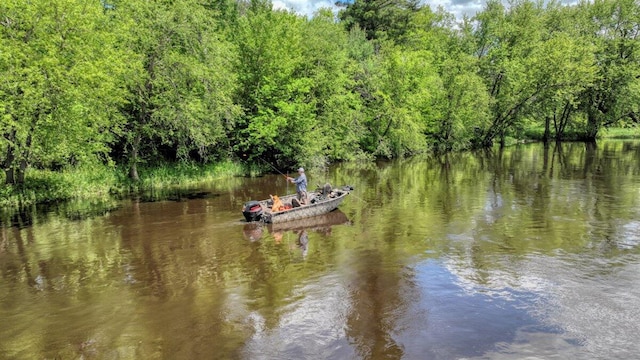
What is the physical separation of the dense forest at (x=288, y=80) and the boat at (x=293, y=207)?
966cm

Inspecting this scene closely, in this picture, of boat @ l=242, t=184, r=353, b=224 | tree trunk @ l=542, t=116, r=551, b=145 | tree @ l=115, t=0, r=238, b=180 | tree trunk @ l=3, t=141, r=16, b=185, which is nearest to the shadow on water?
tree trunk @ l=3, t=141, r=16, b=185

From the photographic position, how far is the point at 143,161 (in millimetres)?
28781

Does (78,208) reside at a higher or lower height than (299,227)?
higher

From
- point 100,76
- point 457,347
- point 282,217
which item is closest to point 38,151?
point 100,76

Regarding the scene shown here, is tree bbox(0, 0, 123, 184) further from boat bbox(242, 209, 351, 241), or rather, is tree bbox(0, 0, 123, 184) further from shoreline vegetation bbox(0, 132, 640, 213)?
boat bbox(242, 209, 351, 241)

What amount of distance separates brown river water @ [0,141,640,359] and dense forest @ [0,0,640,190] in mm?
6098

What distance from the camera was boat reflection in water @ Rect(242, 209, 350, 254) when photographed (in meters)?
15.3

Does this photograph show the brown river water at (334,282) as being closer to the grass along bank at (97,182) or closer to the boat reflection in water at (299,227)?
the boat reflection in water at (299,227)

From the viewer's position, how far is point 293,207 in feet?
57.3

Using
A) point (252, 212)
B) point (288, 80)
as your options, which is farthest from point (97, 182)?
point (288, 80)

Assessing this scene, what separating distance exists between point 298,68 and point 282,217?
832 inches

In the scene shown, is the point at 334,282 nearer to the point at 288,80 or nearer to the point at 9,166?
the point at 9,166

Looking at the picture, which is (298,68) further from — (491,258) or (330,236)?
(491,258)

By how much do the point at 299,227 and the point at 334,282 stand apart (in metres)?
5.99
